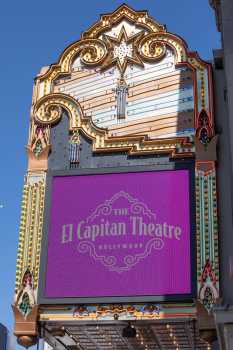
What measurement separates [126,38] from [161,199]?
21.0 feet

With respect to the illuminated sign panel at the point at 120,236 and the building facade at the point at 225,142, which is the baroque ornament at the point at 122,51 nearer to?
the building facade at the point at 225,142

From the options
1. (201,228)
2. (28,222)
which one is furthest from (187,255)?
(28,222)

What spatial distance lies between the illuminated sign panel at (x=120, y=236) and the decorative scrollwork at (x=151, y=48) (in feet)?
14.5

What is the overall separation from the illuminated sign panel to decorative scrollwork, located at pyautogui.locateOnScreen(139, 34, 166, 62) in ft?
14.5

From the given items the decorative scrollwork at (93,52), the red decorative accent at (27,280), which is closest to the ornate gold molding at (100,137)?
the decorative scrollwork at (93,52)

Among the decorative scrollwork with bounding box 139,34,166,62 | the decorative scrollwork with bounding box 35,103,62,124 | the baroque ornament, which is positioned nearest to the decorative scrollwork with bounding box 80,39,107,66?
the baroque ornament

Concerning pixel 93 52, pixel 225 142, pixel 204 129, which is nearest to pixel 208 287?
pixel 225 142

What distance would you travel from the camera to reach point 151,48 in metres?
26.2

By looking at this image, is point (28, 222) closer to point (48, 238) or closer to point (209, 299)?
point (48, 238)

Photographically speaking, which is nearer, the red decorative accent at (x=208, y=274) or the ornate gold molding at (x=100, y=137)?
the red decorative accent at (x=208, y=274)

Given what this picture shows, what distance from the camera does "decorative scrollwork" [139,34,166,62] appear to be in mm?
26000

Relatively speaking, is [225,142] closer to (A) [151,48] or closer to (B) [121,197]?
(B) [121,197]

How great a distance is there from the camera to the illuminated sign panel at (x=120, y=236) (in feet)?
74.0

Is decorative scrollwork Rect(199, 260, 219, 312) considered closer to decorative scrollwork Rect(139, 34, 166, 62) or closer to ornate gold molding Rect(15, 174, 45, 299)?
ornate gold molding Rect(15, 174, 45, 299)
